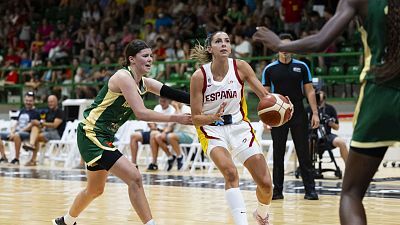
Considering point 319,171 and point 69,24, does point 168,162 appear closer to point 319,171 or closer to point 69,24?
point 319,171

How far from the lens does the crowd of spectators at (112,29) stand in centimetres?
2156

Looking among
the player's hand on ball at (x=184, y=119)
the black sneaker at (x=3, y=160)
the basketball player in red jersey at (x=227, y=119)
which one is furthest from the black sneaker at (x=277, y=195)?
the black sneaker at (x=3, y=160)

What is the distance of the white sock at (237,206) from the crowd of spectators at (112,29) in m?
11.9

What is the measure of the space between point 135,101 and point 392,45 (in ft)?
9.88

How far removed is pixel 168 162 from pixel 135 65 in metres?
9.42

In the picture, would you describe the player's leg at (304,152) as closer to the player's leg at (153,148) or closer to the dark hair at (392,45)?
the player's leg at (153,148)

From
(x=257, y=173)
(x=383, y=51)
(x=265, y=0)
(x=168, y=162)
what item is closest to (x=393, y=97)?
(x=383, y=51)

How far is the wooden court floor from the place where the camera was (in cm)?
912

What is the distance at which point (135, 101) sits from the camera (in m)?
7.19

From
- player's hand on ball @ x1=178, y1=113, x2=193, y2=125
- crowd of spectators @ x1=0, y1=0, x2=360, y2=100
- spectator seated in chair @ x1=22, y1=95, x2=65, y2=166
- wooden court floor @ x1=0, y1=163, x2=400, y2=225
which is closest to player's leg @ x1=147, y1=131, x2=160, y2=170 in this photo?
wooden court floor @ x1=0, y1=163, x2=400, y2=225

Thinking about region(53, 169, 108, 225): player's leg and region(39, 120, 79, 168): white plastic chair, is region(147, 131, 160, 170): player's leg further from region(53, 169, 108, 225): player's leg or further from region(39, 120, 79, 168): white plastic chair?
region(53, 169, 108, 225): player's leg

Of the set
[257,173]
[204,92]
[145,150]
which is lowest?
[145,150]

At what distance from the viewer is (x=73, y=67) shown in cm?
2366

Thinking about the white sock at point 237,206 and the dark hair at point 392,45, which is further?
the white sock at point 237,206
